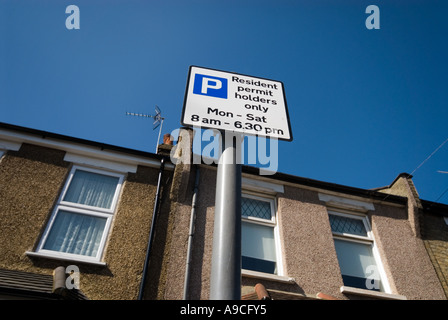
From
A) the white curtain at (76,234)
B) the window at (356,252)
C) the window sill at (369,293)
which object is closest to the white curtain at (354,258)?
the window at (356,252)

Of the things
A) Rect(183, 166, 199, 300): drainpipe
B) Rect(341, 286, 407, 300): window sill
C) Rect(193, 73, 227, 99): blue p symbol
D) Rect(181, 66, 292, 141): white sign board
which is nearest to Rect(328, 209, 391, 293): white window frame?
Rect(341, 286, 407, 300): window sill

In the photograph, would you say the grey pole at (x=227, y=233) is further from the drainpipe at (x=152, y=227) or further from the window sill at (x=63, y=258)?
the window sill at (x=63, y=258)

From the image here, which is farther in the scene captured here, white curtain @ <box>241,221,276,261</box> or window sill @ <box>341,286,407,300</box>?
white curtain @ <box>241,221,276,261</box>

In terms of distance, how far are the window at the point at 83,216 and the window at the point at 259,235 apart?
112 inches

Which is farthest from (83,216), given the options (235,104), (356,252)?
(356,252)

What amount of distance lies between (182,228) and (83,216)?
77.9 inches

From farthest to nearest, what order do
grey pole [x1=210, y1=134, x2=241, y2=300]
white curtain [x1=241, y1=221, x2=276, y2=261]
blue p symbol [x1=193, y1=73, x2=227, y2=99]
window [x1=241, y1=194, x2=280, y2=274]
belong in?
white curtain [x1=241, y1=221, x2=276, y2=261], window [x1=241, y1=194, x2=280, y2=274], blue p symbol [x1=193, y1=73, x2=227, y2=99], grey pole [x1=210, y1=134, x2=241, y2=300]

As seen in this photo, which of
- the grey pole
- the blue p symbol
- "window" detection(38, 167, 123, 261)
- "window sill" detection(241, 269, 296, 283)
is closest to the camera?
the grey pole

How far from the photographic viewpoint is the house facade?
18.2 feet

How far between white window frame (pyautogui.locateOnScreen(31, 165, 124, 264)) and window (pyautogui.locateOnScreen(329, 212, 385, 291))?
16.3 ft

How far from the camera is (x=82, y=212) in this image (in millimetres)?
6312

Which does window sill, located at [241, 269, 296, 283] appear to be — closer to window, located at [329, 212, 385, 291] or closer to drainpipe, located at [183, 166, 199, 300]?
drainpipe, located at [183, 166, 199, 300]

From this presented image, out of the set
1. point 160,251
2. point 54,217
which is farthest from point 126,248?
point 54,217

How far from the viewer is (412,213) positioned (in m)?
7.78
